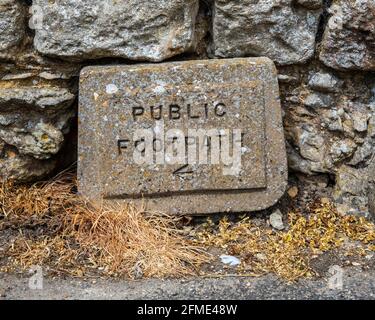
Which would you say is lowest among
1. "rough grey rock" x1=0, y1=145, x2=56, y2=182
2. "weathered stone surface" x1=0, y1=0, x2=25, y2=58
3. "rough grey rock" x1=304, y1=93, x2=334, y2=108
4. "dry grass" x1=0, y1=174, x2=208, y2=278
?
"dry grass" x1=0, y1=174, x2=208, y2=278

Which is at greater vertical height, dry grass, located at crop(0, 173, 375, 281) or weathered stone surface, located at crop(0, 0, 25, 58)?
weathered stone surface, located at crop(0, 0, 25, 58)

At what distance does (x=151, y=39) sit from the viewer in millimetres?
3475

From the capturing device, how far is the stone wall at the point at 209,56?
343 cm

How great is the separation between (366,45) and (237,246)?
1191 millimetres

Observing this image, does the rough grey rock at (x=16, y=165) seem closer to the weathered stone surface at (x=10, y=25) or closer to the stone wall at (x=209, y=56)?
the stone wall at (x=209, y=56)

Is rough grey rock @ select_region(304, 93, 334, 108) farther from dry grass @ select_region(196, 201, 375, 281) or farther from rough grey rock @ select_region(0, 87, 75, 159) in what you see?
rough grey rock @ select_region(0, 87, 75, 159)

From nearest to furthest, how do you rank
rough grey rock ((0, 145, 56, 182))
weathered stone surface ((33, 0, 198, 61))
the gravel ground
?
the gravel ground < weathered stone surface ((33, 0, 198, 61)) < rough grey rock ((0, 145, 56, 182))

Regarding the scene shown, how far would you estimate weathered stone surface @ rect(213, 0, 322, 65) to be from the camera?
345cm

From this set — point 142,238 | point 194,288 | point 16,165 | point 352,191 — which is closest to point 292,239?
point 352,191

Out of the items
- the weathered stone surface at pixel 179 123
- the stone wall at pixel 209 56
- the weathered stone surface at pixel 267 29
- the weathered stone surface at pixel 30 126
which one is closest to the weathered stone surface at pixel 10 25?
the stone wall at pixel 209 56

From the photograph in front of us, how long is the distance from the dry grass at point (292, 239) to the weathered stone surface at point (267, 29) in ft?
2.71

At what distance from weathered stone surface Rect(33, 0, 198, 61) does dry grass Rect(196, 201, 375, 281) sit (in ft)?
3.08

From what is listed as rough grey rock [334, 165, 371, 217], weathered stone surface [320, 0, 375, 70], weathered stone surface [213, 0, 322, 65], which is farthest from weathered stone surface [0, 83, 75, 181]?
rough grey rock [334, 165, 371, 217]

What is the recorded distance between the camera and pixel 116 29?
3.44 meters
